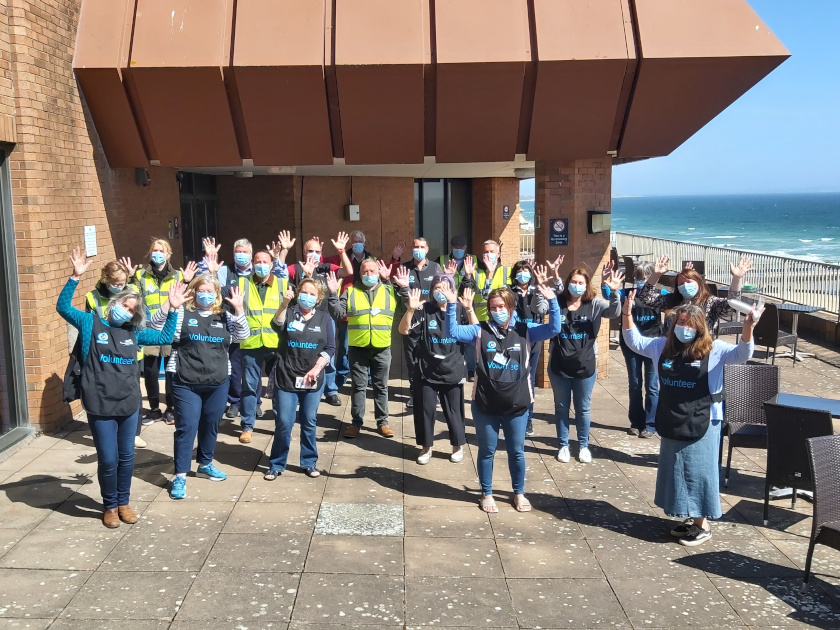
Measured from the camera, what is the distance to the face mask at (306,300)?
22.0 feet

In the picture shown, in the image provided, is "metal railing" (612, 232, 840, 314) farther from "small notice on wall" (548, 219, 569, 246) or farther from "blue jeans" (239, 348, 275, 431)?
"blue jeans" (239, 348, 275, 431)

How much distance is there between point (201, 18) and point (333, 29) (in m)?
1.45

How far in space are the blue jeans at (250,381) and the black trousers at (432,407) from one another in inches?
66.9

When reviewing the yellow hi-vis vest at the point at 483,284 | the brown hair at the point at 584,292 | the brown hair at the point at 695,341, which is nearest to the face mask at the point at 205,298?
the brown hair at the point at 584,292

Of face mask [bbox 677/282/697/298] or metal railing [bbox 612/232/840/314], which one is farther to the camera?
metal railing [bbox 612/232/840/314]

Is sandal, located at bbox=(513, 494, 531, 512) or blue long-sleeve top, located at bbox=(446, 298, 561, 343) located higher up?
blue long-sleeve top, located at bbox=(446, 298, 561, 343)

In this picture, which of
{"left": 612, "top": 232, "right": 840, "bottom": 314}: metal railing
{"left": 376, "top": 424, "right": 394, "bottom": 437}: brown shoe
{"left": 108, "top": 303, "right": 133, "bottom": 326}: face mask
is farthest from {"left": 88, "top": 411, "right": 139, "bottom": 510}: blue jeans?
{"left": 612, "top": 232, "right": 840, "bottom": 314}: metal railing

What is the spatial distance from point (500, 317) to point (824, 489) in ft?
8.11

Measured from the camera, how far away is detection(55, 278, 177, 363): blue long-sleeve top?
18.8ft

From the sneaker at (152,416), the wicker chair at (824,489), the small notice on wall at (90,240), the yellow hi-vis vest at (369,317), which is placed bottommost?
the sneaker at (152,416)

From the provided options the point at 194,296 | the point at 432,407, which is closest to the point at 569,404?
the point at 432,407

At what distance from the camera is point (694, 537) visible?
569cm

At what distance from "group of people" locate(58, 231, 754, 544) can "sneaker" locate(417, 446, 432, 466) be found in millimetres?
62

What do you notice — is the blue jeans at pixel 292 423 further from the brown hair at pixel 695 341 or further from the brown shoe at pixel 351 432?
the brown hair at pixel 695 341
